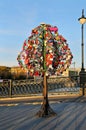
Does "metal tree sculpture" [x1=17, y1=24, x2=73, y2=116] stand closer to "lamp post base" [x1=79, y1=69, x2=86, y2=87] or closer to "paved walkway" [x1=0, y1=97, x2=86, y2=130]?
"paved walkway" [x1=0, y1=97, x2=86, y2=130]

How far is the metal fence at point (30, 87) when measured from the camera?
24.1 meters

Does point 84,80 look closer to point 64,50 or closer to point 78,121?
point 64,50

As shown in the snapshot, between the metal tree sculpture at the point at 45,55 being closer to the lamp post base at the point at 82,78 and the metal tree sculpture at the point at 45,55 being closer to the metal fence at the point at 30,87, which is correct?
the lamp post base at the point at 82,78

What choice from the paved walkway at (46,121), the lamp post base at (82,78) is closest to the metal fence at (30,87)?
the lamp post base at (82,78)

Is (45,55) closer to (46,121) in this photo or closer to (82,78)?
(46,121)

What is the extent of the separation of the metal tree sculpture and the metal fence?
10.6 m

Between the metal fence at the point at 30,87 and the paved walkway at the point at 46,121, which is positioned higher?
the metal fence at the point at 30,87

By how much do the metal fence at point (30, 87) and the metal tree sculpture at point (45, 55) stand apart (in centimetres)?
1063

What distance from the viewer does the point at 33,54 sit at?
13.2 m

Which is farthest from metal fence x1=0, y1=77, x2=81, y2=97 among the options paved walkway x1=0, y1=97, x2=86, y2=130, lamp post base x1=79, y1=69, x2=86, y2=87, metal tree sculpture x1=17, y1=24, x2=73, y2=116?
metal tree sculpture x1=17, y1=24, x2=73, y2=116

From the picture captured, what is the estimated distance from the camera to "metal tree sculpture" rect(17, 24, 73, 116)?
13.2 metres

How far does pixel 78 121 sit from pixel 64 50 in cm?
319

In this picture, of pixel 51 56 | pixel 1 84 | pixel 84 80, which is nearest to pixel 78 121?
pixel 51 56

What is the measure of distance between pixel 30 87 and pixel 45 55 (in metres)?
11.8
